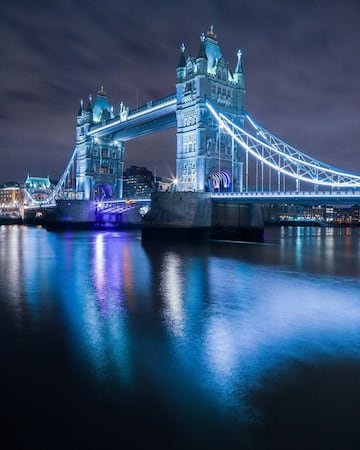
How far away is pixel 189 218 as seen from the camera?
106ft

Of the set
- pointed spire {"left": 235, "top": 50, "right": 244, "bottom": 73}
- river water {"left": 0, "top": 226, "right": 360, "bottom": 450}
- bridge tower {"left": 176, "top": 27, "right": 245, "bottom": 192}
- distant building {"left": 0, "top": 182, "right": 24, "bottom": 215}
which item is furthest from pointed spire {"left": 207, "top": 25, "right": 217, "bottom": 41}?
distant building {"left": 0, "top": 182, "right": 24, "bottom": 215}

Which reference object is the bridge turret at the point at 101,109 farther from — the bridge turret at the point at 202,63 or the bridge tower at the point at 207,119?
the bridge turret at the point at 202,63

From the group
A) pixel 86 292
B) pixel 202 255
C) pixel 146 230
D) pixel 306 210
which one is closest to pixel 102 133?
pixel 146 230

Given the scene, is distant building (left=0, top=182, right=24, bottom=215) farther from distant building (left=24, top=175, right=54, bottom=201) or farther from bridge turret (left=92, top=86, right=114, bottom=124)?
bridge turret (left=92, top=86, right=114, bottom=124)

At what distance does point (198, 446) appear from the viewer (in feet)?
13.5

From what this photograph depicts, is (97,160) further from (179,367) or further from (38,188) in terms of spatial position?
(179,367)

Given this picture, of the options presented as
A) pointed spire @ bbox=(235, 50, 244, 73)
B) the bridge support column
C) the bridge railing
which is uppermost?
pointed spire @ bbox=(235, 50, 244, 73)

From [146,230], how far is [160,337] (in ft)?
88.0

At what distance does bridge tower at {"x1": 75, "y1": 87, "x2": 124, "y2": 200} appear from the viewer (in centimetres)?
6060

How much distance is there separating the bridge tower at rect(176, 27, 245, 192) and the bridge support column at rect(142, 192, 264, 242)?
117 inches

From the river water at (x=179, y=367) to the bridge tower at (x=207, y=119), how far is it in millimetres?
24966

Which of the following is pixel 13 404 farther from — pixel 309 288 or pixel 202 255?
pixel 202 255

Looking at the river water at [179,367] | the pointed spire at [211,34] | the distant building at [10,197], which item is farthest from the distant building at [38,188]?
the river water at [179,367]

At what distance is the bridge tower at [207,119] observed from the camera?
36.6 metres
